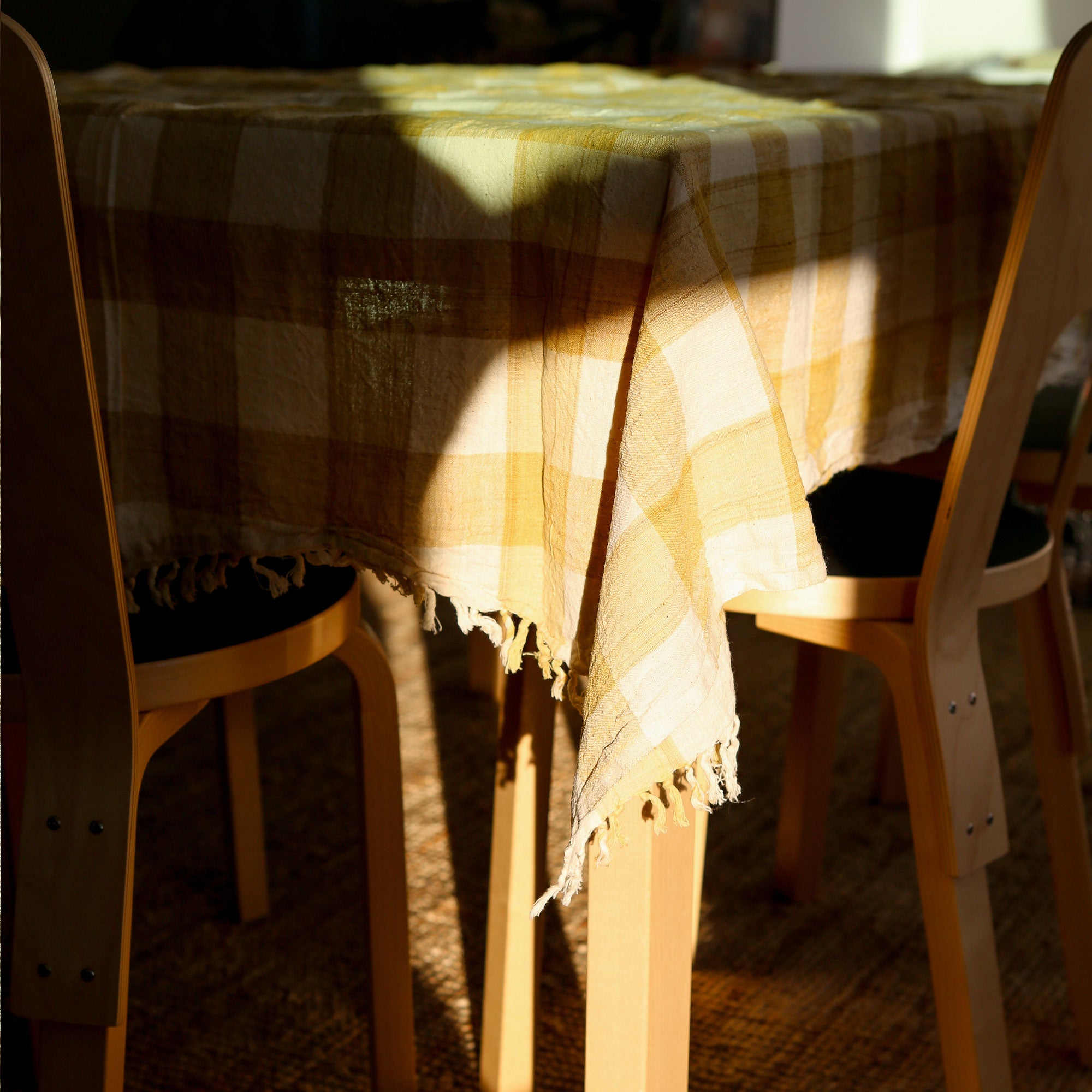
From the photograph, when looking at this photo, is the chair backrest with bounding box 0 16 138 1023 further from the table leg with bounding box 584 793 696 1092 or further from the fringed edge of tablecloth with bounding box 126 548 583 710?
the table leg with bounding box 584 793 696 1092

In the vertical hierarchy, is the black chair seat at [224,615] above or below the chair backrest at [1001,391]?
below

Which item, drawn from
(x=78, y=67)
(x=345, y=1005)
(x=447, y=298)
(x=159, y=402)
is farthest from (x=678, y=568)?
(x=78, y=67)

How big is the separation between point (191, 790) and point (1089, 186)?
140cm

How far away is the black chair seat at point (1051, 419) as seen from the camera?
140 cm

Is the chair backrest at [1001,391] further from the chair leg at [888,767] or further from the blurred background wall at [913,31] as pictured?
the blurred background wall at [913,31]

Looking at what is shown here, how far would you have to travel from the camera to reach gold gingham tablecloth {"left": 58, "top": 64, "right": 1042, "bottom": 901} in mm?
689

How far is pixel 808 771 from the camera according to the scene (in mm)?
1398

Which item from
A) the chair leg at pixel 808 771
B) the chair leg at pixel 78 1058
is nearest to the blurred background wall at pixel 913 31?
the chair leg at pixel 808 771

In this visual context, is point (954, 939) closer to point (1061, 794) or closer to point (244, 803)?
point (1061, 794)

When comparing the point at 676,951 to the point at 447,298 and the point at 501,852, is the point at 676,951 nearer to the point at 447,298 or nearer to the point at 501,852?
the point at 501,852

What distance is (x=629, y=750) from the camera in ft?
2.26

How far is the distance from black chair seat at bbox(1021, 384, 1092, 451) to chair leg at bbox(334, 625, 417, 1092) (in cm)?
81

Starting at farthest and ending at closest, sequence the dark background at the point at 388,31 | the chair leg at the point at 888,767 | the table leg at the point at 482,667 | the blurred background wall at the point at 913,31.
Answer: the blurred background wall at the point at 913,31, the dark background at the point at 388,31, the table leg at the point at 482,667, the chair leg at the point at 888,767

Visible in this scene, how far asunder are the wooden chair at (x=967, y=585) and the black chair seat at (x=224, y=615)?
32 cm
